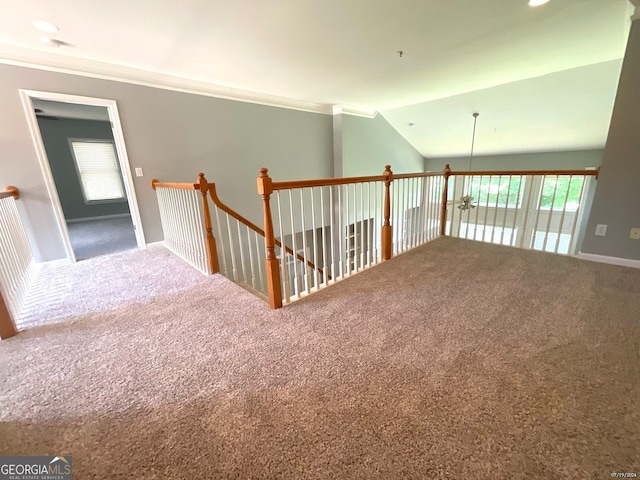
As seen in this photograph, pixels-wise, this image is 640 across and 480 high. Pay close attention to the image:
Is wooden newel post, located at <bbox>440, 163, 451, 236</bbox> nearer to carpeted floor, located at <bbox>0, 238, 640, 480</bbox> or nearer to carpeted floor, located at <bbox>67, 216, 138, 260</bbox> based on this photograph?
carpeted floor, located at <bbox>0, 238, 640, 480</bbox>

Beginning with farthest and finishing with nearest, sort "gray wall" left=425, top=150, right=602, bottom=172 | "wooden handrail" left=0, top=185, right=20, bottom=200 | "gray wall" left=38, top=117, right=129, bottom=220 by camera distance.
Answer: "gray wall" left=425, top=150, right=602, bottom=172 < "gray wall" left=38, top=117, right=129, bottom=220 < "wooden handrail" left=0, top=185, right=20, bottom=200

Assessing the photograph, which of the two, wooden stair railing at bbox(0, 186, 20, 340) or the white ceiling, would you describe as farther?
the white ceiling

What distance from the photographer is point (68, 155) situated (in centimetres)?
554

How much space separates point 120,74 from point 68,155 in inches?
158

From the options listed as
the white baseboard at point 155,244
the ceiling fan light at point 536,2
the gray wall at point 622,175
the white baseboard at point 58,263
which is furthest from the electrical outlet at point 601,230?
the white baseboard at point 58,263

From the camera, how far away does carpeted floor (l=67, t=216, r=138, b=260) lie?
3.50 m

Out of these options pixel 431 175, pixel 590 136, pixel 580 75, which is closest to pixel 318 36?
pixel 431 175

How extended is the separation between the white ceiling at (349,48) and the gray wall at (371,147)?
76cm

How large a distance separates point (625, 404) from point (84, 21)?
4203 mm

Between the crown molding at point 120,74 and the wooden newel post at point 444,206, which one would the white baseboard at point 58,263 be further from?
the wooden newel post at point 444,206

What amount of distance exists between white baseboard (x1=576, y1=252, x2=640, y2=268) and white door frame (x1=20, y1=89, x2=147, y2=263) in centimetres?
517

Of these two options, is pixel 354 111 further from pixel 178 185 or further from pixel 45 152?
pixel 45 152

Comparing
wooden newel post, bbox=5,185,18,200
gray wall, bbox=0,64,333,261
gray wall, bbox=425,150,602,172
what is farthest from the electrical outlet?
wooden newel post, bbox=5,185,18,200

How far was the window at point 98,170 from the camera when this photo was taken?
18.6 ft
